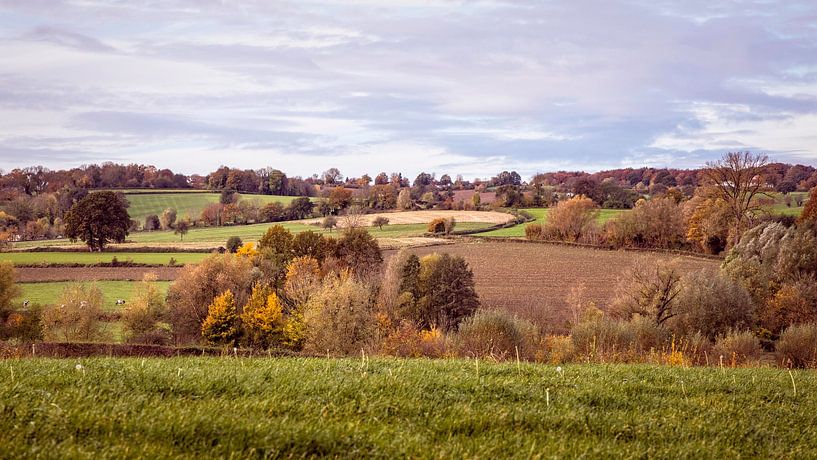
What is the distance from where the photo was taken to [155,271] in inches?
2886

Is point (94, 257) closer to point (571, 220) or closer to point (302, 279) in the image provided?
point (302, 279)

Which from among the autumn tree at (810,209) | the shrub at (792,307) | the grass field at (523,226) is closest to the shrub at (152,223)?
the grass field at (523,226)

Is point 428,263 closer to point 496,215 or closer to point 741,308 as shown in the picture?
point 741,308

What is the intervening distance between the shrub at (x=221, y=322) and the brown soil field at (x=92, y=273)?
1920cm

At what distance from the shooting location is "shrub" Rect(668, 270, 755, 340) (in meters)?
43.8

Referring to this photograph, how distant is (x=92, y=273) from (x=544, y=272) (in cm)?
5717

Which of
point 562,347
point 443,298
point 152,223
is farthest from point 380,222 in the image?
point 562,347

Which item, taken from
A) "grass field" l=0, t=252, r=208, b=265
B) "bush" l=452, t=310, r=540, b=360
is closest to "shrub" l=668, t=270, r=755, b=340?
"bush" l=452, t=310, r=540, b=360

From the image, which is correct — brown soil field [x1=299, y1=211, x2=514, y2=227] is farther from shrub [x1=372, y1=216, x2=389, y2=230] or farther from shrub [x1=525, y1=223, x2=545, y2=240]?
shrub [x1=525, y1=223, x2=545, y2=240]

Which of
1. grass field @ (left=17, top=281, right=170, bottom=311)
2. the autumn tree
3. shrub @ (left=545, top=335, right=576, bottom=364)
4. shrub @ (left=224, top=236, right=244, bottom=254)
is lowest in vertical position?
grass field @ (left=17, top=281, right=170, bottom=311)

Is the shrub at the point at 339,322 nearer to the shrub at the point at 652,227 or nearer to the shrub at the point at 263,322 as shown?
the shrub at the point at 263,322

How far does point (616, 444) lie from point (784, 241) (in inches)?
2307

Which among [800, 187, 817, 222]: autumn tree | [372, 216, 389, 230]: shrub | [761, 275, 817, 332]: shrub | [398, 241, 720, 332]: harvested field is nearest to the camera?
[761, 275, 817, 332]: shrub

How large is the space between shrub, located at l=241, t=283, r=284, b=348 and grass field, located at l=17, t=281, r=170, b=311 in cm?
1574
